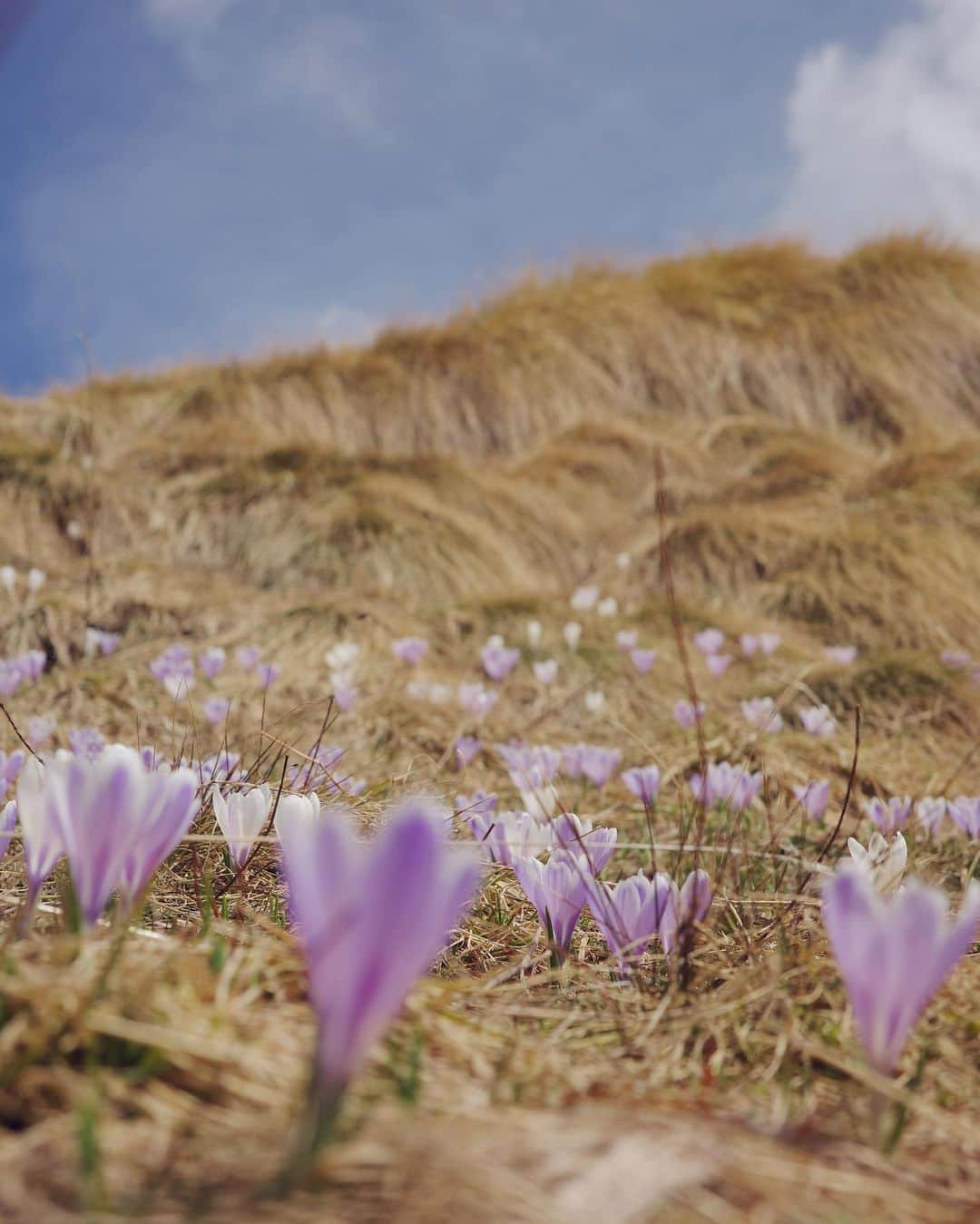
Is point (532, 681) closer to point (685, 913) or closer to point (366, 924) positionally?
point (685, 913)

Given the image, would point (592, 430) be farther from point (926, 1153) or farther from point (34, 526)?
point (926, 1153)

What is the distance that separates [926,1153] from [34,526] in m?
7.48

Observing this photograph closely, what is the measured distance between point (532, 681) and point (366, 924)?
4.61 m

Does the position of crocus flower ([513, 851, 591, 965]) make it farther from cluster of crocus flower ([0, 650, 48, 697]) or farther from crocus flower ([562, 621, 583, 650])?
crocus flower ([562, 621, 583, 650])

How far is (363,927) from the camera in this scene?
65cm

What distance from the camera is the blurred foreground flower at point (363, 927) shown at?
0.65m

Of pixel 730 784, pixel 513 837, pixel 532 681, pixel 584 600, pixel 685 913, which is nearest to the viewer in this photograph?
pixel 685 913

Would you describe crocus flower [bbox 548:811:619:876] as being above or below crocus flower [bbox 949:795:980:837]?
below

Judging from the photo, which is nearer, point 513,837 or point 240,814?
point 240,814

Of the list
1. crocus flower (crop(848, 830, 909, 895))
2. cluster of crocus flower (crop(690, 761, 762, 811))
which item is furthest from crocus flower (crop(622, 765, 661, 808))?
crocus flower (crop(848, 830, 909, 895))

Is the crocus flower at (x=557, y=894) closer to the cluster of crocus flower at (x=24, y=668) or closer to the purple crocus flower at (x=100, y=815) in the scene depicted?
the purple crocus flower at (x=100, y=815)

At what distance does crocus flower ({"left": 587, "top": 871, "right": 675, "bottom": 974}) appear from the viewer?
1420 millimetres

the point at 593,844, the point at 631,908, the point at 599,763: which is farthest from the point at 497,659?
the point at 631,908

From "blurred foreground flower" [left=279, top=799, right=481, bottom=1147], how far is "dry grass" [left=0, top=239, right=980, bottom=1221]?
6 centimetres
